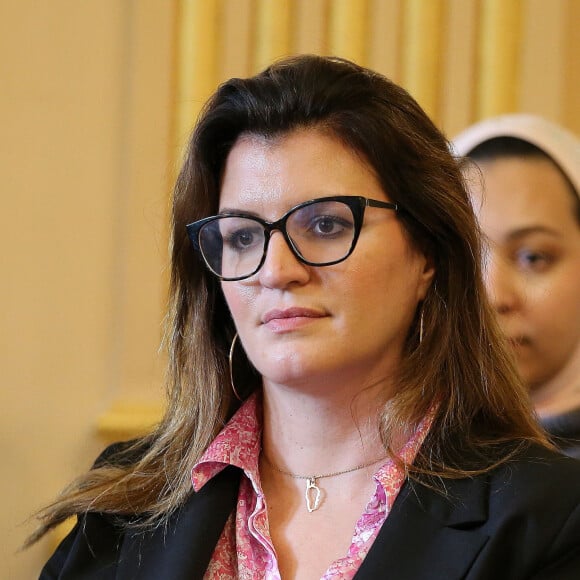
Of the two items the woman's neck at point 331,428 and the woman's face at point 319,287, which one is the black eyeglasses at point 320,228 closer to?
the woman's face at point 319,287

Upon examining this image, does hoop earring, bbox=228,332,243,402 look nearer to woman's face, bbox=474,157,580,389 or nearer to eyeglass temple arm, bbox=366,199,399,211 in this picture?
eyeglass temple arm, bbox=366,199,399,211

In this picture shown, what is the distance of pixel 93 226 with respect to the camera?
83.0 inches

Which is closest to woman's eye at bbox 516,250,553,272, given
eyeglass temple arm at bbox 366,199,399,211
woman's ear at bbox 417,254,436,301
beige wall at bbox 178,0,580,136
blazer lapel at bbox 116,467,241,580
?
beige wall at bbox 178,0,580,136

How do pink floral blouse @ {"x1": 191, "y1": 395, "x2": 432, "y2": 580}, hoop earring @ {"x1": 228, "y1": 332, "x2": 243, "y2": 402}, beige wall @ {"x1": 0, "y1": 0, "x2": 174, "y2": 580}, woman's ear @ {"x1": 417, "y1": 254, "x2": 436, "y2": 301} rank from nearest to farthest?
pink floral blouse @ {"x1": 191, "y1": 395, "x2": 432, "y2": 580} → woman's ear @ {"x1": 417, "y1": 254, "x2": 436, "y2": 301} → hoop earring @ {"x1": 228, "y1": 332, "x2": 243, "y2": 402} → beige wall @ {"x1": 0, "y1": 0, "x2": 174, "y2": 580}

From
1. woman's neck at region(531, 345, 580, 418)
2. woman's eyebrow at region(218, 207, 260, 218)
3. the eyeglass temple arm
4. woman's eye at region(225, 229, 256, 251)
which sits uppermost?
the eyeglass temple arm

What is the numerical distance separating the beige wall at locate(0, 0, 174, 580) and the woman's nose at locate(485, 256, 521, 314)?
65 centimetres

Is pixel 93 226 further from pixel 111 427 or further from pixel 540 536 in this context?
pixel 540 536

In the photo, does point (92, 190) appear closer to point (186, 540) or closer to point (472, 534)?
point (186, 540)

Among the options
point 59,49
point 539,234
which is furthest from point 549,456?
point 59,49

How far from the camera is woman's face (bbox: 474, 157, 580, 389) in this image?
1.96 meters

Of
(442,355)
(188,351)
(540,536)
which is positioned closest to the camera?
(540,536)

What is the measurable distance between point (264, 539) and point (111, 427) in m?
0.75

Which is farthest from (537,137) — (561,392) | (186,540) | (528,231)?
(186,540)

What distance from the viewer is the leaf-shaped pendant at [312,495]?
1427 millimetres
